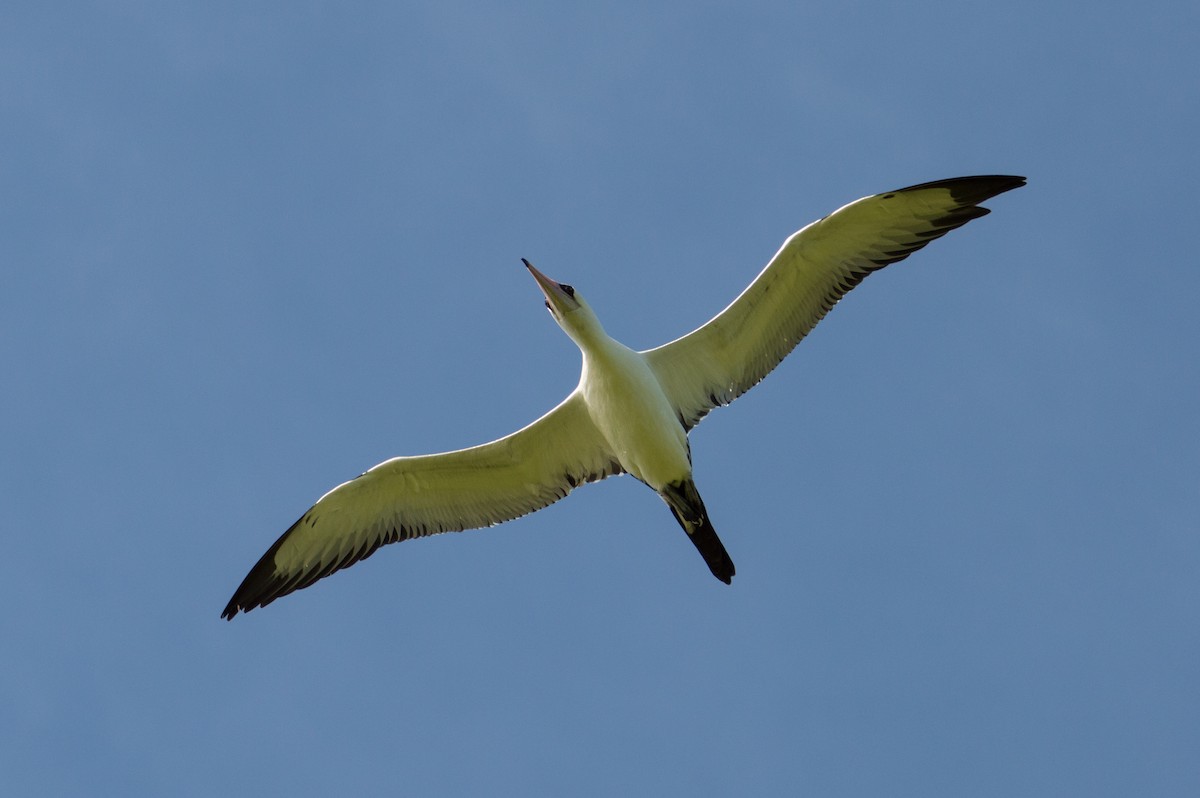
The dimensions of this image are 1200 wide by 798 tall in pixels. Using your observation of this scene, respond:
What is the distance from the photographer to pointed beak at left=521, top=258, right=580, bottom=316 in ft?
56.6

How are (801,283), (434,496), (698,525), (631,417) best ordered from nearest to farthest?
(631,417)
(698,525)
(801,283)
(434,496)

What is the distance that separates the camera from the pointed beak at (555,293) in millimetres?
17250

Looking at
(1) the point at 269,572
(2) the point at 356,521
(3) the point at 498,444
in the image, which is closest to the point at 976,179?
(3) the point at 498,444

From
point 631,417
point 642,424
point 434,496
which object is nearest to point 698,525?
point 642,424

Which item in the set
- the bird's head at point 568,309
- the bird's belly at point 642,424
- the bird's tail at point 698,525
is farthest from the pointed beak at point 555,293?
the bird's tail at point 698,525

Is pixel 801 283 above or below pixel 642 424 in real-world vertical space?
above

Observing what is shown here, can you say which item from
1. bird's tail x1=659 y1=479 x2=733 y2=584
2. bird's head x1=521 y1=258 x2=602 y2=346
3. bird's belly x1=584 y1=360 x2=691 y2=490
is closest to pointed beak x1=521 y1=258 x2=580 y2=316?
bird's head x1=521 y1=258 x2=602 y2=346

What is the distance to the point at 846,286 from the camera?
57.5 feet

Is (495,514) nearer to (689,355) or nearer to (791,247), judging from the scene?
(689,355)

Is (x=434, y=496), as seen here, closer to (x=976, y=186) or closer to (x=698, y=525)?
(x=698, y=525)

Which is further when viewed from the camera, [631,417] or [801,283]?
[801,283]

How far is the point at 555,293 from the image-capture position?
682 inches

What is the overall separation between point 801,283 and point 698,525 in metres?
2.95

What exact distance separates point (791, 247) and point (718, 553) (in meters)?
3.49
